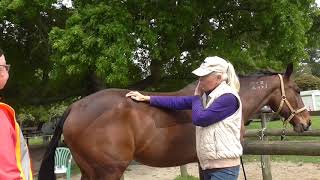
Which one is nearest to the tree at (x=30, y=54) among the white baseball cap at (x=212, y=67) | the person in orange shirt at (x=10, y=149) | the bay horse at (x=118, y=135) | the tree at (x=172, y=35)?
the tree at (x=172, y=35)

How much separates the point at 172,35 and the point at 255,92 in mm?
6529

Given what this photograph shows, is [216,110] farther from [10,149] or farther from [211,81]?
[10,149]

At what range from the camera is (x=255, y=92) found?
534cm

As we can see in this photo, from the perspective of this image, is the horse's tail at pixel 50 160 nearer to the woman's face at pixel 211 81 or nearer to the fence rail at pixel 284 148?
the woman's face at pixel 211 81

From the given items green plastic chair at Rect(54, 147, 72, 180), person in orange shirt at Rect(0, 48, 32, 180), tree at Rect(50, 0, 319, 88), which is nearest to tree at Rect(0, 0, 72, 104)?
tree at Rect(50, 0, 319, 88)

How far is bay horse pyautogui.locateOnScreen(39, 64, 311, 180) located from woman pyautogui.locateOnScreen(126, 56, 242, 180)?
3.04ft

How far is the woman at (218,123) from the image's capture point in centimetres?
356

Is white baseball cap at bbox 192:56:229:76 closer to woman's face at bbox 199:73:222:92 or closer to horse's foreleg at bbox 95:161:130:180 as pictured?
woman's face at bbox 199:73:222:92

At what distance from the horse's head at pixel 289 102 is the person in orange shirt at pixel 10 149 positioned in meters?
3.94

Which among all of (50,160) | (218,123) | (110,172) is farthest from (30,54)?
(218,123)

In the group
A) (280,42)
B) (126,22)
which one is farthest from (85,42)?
(280,42)

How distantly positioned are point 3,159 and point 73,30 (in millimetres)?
8657

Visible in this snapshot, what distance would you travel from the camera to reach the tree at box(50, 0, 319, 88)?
10.3 meters

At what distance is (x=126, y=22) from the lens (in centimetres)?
1077
